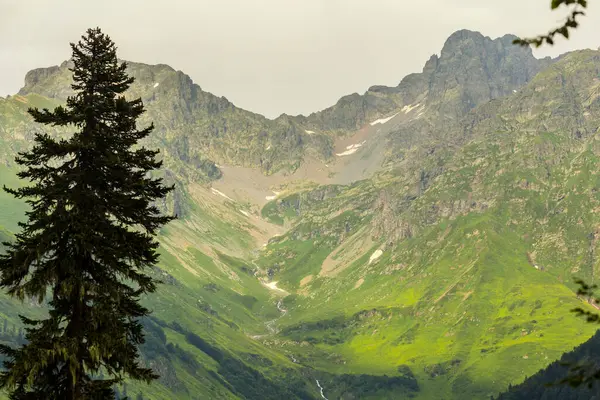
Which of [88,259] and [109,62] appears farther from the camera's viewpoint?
[109,62]

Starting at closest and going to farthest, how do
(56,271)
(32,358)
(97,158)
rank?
(32,358) < (56,271) < (97,158)

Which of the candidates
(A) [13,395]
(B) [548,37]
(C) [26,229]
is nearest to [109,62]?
(C) [26,229]

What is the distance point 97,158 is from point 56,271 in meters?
5.44

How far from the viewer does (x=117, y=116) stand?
108 feet

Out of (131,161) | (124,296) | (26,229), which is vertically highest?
(131,161)

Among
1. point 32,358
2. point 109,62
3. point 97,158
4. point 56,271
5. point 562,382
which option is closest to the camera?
point 562,382

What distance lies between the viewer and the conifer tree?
2862 cm

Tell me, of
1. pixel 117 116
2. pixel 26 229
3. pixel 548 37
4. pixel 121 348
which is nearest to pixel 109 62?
pixel 117 116

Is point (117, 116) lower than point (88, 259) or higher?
higher

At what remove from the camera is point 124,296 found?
30969mm

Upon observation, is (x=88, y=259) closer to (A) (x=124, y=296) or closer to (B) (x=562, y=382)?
(A) (x=124, y=296)

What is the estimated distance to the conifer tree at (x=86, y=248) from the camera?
28625 mm

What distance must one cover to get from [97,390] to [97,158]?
10.2 metres

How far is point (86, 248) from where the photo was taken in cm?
2950
